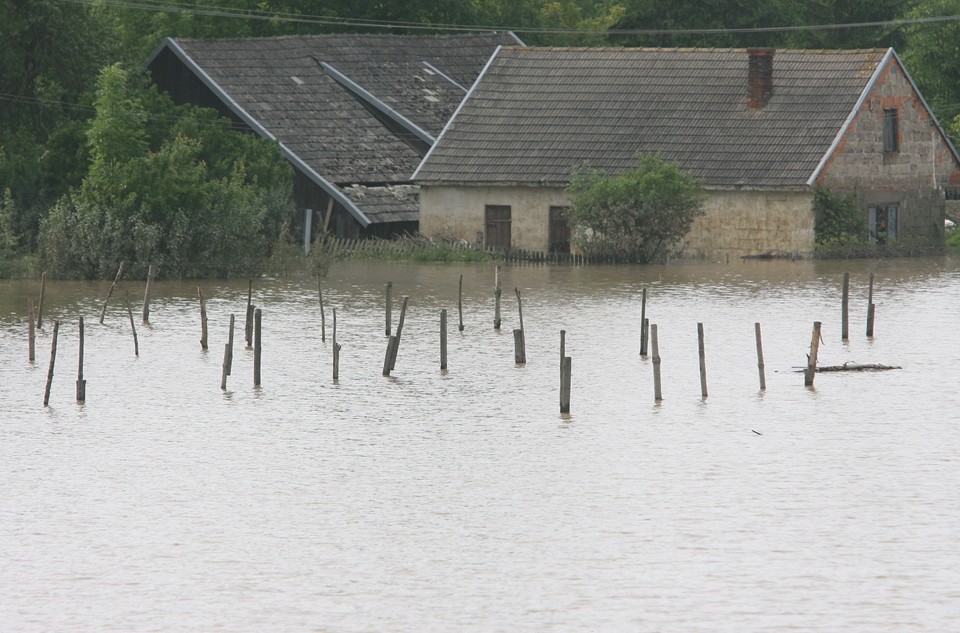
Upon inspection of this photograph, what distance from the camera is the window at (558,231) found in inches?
1779

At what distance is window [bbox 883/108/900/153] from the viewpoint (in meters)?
45.4

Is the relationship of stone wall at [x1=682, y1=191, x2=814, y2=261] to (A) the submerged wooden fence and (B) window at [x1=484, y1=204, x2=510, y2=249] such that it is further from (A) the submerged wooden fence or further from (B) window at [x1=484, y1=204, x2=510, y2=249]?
(B) window at [x1=484, y1=204, x2=510, y2=249]

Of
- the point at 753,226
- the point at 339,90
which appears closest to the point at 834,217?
the point at 753,226

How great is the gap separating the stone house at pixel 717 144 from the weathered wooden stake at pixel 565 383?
2264cm

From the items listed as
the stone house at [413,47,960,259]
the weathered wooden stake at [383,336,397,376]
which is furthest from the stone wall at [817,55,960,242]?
the weathered wooden stake at [383,336,397,376]

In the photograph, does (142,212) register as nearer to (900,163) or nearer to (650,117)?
(650,117)

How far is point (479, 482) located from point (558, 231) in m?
27.8

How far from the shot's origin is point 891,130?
150 feet

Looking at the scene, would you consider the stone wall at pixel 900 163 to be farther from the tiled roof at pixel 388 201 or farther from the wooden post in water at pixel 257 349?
the wooden post in water at pixel 257 349

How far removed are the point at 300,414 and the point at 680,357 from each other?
23.0 feet

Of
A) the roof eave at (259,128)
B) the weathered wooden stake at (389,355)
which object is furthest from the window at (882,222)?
the weathered wooden stake at (389,355)

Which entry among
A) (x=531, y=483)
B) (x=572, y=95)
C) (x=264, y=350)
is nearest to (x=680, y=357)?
(x=264, y=350)

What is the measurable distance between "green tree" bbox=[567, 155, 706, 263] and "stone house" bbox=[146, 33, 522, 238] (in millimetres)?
5516

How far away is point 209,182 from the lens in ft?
125
